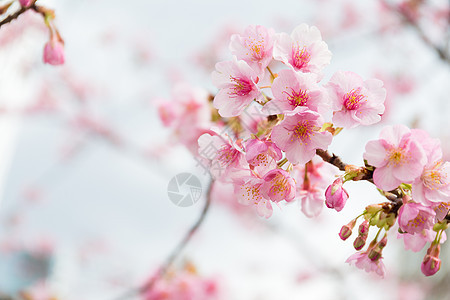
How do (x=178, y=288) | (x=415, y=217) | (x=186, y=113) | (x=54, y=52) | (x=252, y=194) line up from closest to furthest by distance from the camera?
1. (x=415, y=217)
2. (x=252, y=194)
3. (x=54, y=52)
4. (x=186, y=113)
5. (x=178, y=288)

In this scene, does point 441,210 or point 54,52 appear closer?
point 441,210

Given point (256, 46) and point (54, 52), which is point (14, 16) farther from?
point (256, 46)

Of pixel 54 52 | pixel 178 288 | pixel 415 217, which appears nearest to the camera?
pixel 415 217

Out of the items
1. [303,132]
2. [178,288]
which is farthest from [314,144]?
[178,288]

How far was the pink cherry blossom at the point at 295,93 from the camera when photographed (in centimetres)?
59

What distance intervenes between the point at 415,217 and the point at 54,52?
78 centimetres

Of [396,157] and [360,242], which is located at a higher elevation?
[396,157]

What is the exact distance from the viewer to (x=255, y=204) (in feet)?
2.23

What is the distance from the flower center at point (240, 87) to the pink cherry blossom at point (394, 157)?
0.21m

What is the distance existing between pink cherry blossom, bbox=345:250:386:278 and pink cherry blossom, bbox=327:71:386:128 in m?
0.24

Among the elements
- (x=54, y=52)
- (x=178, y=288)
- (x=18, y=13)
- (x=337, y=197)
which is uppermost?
(x=18, y=13)

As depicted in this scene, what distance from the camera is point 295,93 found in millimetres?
593

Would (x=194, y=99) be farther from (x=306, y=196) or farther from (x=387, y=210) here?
(x=387, y=210)

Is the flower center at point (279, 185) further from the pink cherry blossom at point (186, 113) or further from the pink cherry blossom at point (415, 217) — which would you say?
the pink cherry blossom at point (186, 113)
